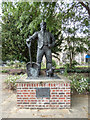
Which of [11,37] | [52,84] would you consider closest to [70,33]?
[11,37]

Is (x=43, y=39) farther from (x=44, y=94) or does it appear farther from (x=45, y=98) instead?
(x=45, y=98)

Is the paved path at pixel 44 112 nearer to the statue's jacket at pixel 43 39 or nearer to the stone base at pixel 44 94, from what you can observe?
the stone base at pixel 44 94

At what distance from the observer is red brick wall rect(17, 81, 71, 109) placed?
9.54 feet

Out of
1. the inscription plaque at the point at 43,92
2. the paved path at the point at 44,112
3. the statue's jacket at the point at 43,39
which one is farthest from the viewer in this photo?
the statue's jacket at the point at 43,39

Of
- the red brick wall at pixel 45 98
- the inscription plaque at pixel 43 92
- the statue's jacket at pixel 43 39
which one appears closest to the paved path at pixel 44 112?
the red brick wall at pixel 45 98

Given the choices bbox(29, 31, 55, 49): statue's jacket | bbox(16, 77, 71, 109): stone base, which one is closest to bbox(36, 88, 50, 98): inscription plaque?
bbox(16, 77, 71, 109): stone base

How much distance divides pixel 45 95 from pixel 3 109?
123 centimetres

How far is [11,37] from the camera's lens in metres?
9.40

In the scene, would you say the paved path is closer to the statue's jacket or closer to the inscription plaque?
the inscription plaque

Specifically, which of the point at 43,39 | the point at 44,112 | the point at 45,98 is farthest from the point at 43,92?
the point at 43,39

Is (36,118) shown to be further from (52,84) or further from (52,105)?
(52,84)

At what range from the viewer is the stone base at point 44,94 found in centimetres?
290

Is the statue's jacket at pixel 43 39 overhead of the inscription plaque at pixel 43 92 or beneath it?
overhead

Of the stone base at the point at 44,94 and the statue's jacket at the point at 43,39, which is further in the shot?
the statue's jacket at the point at 43,39
